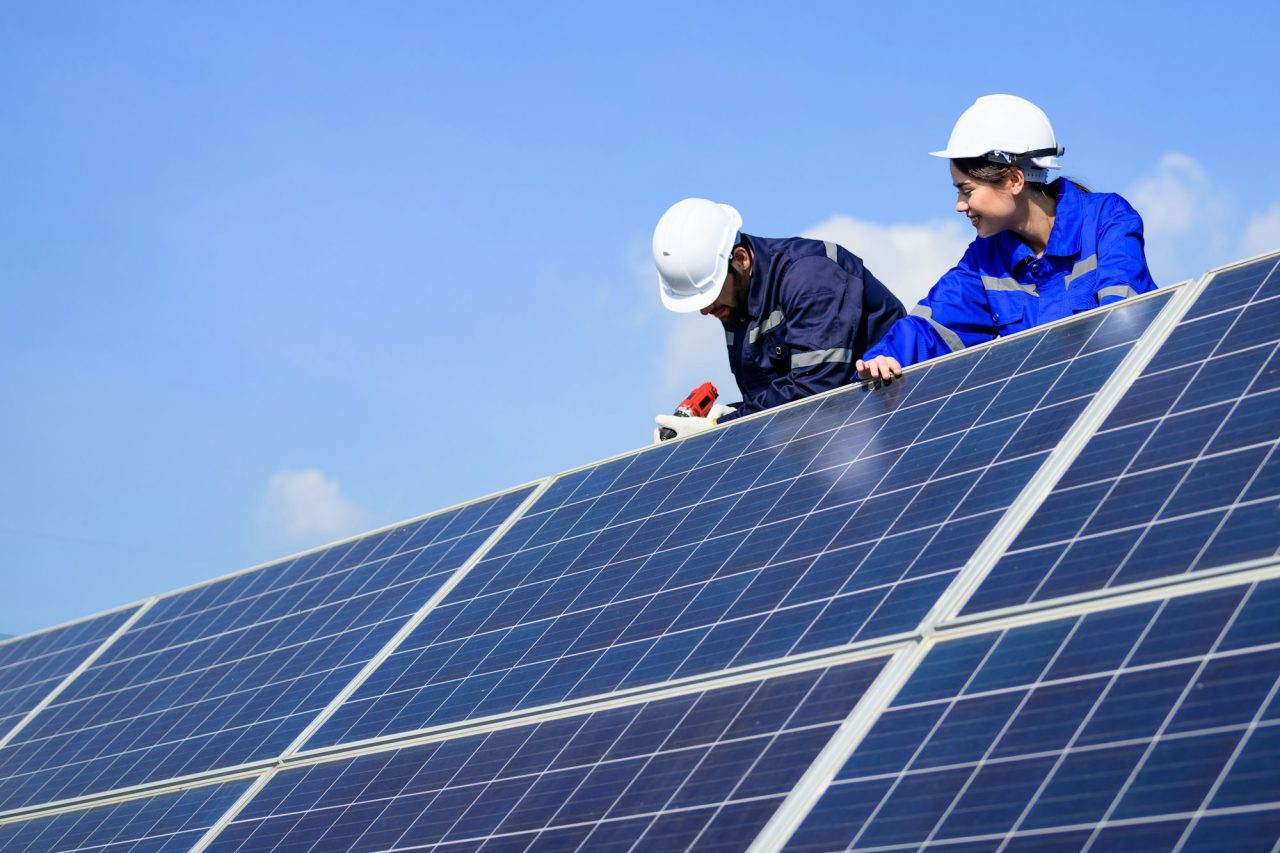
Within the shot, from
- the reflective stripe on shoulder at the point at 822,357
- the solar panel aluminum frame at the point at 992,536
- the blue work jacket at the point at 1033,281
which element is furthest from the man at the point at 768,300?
the solar panel aluminum frame at the point at 992,536

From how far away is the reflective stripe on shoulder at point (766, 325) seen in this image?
37.0 ft

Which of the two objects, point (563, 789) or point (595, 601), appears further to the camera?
point (595, 601)

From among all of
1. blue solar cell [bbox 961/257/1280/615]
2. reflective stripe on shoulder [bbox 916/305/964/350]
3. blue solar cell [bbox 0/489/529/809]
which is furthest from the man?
blue solar cell [bbox 961/257/1280/615]

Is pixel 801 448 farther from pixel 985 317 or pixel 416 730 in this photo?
pixel 416 730

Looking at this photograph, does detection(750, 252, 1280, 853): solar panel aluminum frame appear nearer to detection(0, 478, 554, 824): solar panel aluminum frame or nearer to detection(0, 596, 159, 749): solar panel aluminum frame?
detection(0, 478, 554, 824): solar panel aluminum frame

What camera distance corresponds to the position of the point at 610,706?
7.45 meters

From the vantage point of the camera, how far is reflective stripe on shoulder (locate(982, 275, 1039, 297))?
10.3 m

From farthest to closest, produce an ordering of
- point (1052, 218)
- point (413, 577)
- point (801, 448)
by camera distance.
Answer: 1. point (413, 577)
2. point (1052, 218)
3. point (801, 448)

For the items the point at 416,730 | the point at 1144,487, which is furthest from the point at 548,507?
the point at 1144,487

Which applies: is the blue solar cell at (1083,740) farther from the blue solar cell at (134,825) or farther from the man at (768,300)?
the man at (768,300)

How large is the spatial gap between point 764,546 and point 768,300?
11.4ft

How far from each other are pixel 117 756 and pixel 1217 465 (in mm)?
6890

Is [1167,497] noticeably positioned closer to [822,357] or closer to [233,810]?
[822,357]

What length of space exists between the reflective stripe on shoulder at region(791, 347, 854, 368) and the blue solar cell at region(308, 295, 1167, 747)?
100cm
